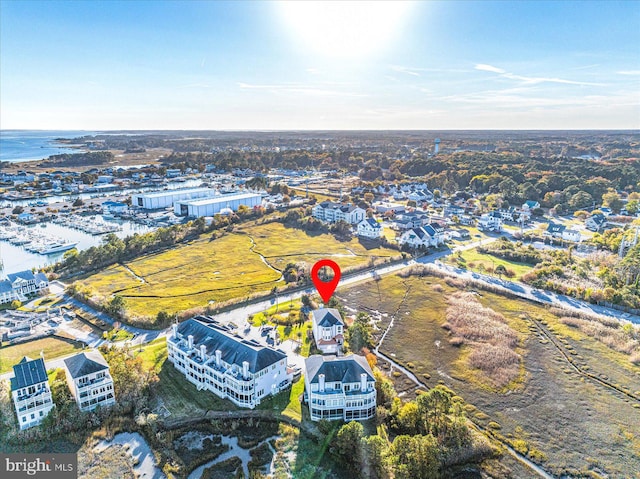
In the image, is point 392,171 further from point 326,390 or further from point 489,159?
point 326,390

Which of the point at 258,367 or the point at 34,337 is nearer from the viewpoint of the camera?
the point at 258,367

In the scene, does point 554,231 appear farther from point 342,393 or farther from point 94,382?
point 94,382

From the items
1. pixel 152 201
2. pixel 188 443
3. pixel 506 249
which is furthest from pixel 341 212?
pixel 188 443

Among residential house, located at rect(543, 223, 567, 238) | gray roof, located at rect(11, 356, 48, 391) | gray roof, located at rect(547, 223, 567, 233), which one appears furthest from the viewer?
gray roof, located at rect(547, 223, 567, 233)

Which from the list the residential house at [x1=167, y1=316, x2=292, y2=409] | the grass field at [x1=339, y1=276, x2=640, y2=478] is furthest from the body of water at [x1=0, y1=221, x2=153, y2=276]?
the grass field at [x1=339, y1=276, x2=640, y2=478]

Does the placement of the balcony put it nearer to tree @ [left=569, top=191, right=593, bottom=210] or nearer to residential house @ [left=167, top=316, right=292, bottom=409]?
residential house @ [left=167, top=316, right=292, bottom=409]

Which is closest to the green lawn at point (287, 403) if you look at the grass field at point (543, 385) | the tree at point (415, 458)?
the tree at point (415, 458)

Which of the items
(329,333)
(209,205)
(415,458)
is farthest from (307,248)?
(415,458)

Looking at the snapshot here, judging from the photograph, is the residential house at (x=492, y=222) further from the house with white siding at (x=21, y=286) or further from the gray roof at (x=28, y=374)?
the gray roof at (x=28, y=374)
